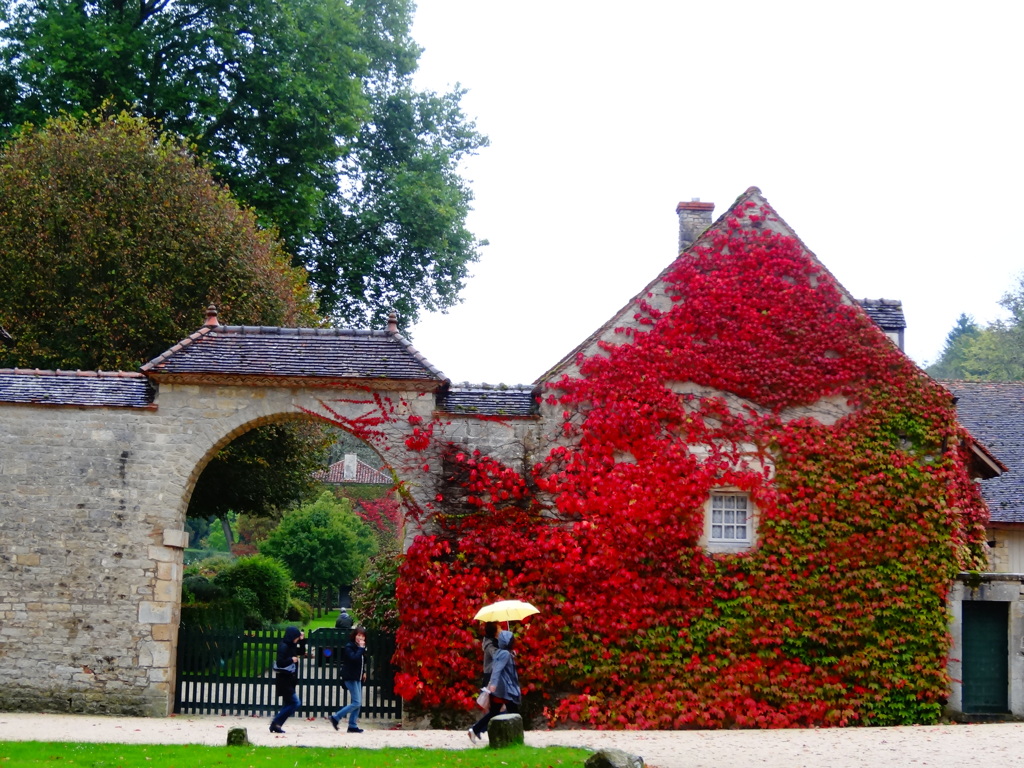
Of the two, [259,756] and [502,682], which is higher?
[502,682]

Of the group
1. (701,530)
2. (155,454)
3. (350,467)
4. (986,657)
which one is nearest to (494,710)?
(701,530)

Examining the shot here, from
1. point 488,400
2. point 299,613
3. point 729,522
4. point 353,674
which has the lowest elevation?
point 299,613

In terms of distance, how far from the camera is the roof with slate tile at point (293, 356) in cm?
1461

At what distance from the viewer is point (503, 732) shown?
11.2m

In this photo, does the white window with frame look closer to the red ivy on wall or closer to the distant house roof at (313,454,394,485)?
the red ivy on wall

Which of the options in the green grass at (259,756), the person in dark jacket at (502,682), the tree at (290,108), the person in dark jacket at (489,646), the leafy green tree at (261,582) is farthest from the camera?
the leafy green tree at (261,582)

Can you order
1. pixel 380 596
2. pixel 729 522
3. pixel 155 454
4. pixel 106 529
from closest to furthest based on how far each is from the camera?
pixel 106 529 → pixel 155 454 → pixel 729 522 → pixel 380 596

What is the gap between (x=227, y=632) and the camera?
1483cm

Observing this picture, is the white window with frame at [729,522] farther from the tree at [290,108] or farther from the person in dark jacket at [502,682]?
the tree at [290,108]

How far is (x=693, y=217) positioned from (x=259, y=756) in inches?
458

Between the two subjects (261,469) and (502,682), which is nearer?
(502,682)

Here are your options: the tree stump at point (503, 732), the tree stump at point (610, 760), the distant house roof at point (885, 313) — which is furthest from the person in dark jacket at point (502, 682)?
the distant house roof at point (885, 313)

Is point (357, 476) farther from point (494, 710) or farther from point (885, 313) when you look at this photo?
point (494, 710)

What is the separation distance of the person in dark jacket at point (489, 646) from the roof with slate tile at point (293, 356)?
3.49 m
